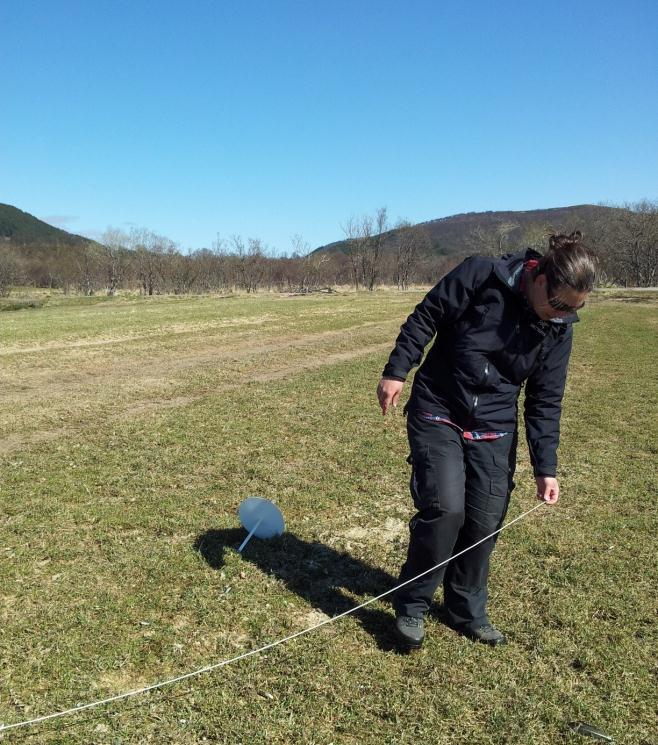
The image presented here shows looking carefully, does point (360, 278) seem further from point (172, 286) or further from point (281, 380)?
point (281, 380)

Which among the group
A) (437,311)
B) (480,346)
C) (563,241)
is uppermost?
(563,241)

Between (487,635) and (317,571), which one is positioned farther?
(317,571)

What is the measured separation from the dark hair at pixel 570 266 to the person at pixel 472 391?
0.01 meters

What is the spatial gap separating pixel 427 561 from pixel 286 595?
1.10m

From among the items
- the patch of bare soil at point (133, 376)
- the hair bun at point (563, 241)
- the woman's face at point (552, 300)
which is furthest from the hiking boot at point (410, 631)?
the patch of bare soil at point (133, 376)

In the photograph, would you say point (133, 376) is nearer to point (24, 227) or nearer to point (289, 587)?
point (289, 587)

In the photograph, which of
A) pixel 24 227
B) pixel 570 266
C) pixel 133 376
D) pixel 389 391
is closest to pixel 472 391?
pixel 389 391

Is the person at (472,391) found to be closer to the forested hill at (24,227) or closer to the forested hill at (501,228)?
the forested hill at (501,228)

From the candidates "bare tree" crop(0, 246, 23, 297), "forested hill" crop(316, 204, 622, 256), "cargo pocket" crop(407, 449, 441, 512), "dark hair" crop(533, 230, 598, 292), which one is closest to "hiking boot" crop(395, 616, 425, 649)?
"cargo pocket" crop(407, 449, 441, 512)

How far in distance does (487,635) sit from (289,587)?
50.6 inches

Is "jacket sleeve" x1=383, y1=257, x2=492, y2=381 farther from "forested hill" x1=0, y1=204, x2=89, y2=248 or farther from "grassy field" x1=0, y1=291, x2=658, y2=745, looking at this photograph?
"forested hill" x1=0, y1=204, x2=89, y2=248

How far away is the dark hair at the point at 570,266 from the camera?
8.86 feet

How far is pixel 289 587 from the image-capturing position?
384 centimetres

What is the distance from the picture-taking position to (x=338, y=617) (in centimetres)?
333
